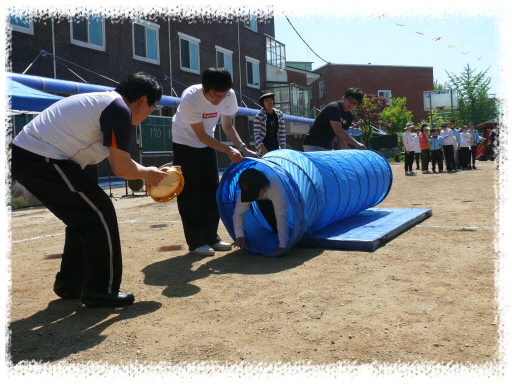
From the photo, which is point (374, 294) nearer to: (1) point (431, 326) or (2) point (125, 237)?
(1) point (431, 326)

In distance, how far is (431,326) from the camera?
8.65 feet

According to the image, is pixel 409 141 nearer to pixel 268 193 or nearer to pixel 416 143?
pixel 416 143

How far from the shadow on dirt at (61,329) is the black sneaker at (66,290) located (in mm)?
42

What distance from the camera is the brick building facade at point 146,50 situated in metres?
14.9

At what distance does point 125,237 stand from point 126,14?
53.9 ft

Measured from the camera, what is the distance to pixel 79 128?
291 cm

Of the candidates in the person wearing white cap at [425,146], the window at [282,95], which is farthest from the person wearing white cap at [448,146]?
the window at [282,95]

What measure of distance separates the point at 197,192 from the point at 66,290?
68.8 inches

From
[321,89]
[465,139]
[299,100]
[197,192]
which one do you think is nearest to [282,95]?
[299,100]

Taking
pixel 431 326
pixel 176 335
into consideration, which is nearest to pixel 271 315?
pixel 176 335

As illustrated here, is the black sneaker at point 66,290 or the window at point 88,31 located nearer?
the black sneaker at point 66,290

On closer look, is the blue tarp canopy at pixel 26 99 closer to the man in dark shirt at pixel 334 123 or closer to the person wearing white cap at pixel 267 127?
the person wearing white cap at pixel 267 127

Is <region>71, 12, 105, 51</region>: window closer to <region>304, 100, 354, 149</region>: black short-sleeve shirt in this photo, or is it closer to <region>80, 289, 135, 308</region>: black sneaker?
<region>304, 100, 354, 149</region>: black short-sleeve shirt

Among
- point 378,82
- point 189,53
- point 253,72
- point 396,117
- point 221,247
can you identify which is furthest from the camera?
point 378,82
